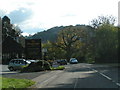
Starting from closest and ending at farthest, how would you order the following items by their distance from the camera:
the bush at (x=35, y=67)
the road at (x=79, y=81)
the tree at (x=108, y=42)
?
the road at (x=79, y=81) → the bush at (x=35, y=67) → the tree at (x=108, y=42)

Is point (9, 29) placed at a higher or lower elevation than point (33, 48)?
higher

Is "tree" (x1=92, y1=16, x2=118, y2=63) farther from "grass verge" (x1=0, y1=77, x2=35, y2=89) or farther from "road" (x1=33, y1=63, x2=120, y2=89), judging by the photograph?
"grass verge" (x1=0, y1=77, x2=35, y2=89)

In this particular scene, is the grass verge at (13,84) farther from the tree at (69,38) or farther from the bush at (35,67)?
the tree at (69,38)

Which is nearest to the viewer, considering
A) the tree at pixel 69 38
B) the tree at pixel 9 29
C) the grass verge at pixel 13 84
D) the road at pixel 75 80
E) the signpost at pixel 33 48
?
the grass verge at pixel 13 84

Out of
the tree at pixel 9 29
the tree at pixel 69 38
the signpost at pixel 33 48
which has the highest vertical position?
the tree at pixel 9 29

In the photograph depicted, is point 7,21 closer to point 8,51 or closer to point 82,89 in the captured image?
point 8,51

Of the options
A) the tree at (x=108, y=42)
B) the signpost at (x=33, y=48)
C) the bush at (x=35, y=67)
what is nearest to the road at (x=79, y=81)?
the bush at (x=35, y=67)

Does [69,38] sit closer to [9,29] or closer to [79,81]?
[9,29]

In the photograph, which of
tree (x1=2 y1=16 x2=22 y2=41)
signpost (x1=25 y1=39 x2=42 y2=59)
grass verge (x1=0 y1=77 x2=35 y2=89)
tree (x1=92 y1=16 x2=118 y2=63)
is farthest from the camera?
tree (x1=2 y1=16 x2=22 y2=41)

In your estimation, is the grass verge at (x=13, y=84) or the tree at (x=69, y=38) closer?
the grass verge at (x=13, y=84)

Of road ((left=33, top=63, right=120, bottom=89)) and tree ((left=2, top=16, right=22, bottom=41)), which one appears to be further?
tree ((left=2, top=16, right=22, bottom=41))

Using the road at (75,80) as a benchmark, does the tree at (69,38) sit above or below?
above

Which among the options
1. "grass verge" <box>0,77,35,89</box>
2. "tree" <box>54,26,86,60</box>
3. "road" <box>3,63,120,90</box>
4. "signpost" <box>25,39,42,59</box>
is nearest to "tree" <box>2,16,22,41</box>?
"tree" <box>54,26,86,60</box>

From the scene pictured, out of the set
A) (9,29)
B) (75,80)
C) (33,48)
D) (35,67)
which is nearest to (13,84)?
(75,80)
